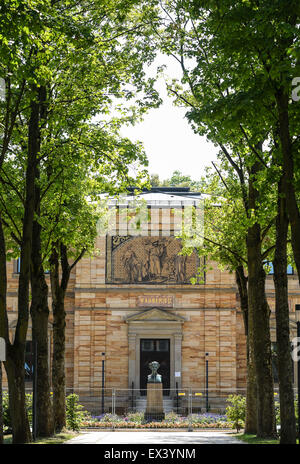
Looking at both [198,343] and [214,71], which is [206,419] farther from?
[214,71]

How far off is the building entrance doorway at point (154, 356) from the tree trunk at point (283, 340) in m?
25.4

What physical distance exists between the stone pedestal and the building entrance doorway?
859 centimetres

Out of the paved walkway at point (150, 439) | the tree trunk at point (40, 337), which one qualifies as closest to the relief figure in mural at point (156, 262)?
the paved walkway at point (150, 439)

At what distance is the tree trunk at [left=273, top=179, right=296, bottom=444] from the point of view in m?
13.0

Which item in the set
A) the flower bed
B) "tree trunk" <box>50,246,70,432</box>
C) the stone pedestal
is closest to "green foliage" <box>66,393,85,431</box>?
"tree trunk" <box>50,246,70,432</box>

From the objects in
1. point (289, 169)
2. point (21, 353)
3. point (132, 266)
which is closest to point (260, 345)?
point (21, 353)

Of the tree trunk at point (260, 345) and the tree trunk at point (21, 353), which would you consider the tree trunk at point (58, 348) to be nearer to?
the tree trunk at point (260, 345)

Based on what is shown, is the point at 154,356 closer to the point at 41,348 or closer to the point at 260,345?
the point at 260,345

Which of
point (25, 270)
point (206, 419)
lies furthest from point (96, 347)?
point (25, 270)

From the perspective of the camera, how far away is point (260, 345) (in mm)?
17562

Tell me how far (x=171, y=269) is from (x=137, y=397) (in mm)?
7367

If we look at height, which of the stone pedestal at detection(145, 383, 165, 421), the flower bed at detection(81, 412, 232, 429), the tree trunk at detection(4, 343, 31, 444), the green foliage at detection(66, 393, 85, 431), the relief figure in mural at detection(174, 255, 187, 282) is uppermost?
the relief figure in mural at detection(174, 255, 187, 282)

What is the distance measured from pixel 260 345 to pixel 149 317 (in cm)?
2189

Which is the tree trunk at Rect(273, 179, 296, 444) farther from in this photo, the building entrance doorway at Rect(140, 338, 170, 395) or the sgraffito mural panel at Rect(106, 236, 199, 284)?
the building entrance doorway at Rect(140, 338, 170, 395)
